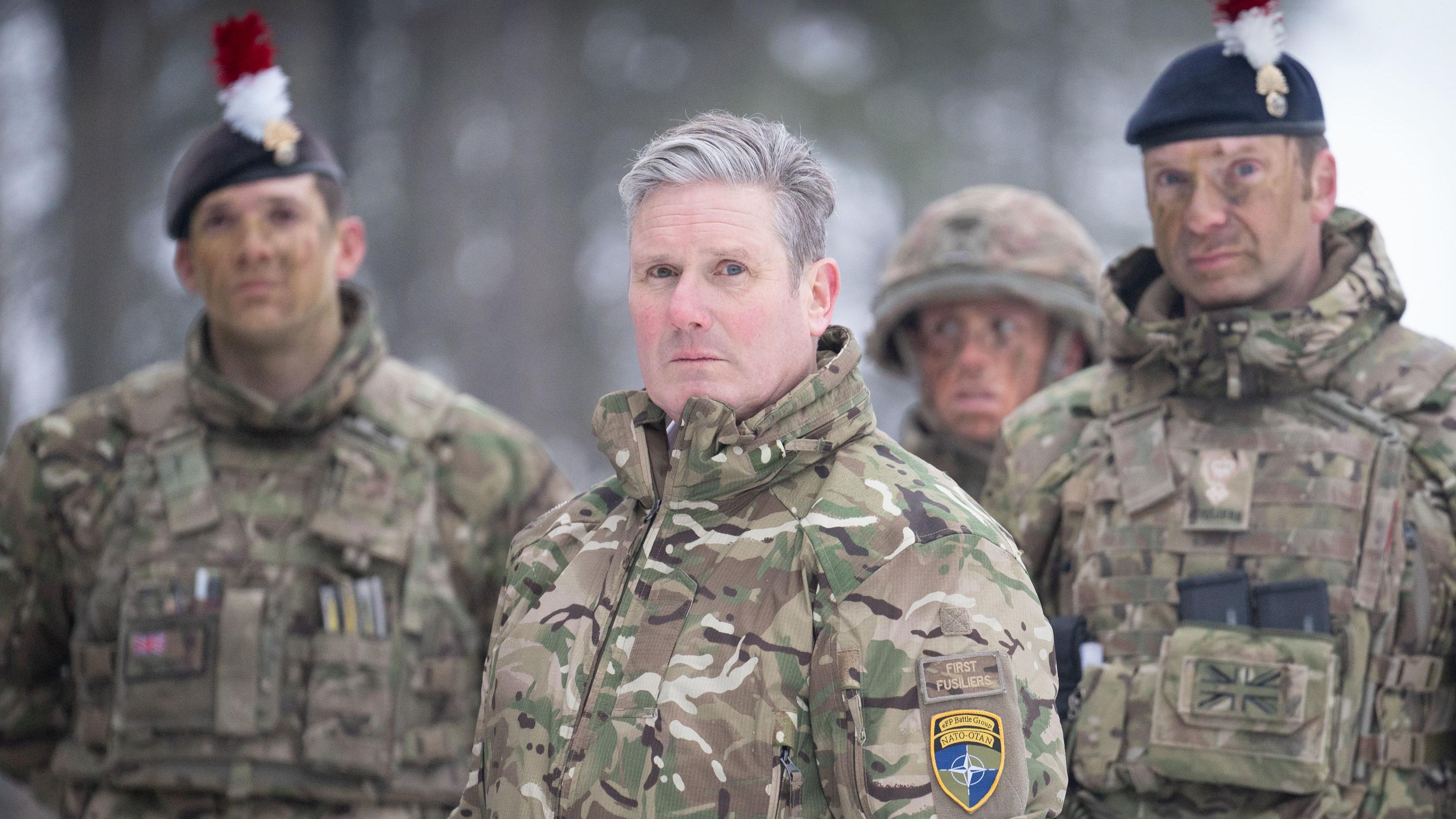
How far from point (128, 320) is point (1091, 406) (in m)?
7.22

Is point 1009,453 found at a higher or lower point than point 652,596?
higher

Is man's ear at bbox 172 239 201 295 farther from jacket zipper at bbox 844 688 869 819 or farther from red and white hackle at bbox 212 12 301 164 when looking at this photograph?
jacket zipper at bbox 844 688 869 819

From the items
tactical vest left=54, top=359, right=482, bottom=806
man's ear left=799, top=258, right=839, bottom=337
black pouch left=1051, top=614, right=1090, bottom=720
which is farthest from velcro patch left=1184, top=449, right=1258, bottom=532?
tactical vest left=54, top=359, right=482, bottom=806

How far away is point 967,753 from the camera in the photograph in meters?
2.20

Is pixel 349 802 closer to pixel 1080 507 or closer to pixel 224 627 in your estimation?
pixel 224 627

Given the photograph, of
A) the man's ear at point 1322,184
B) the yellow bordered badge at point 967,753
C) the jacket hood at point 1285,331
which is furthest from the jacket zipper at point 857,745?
the man's ear at point 1322,184

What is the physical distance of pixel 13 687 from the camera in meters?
A: 4.98

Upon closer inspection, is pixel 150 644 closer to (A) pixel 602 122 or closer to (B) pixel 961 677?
(B) pixel 961 677

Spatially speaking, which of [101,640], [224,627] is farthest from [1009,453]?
[101,640]

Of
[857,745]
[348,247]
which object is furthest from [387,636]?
[857,745]

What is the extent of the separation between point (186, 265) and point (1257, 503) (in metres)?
3.50

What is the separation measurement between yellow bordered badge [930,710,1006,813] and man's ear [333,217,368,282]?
3431mm

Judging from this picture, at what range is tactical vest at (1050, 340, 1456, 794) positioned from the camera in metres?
3.58

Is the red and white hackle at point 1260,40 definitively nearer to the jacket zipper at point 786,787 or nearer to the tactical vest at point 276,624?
the jacket zipper at point 786,787
